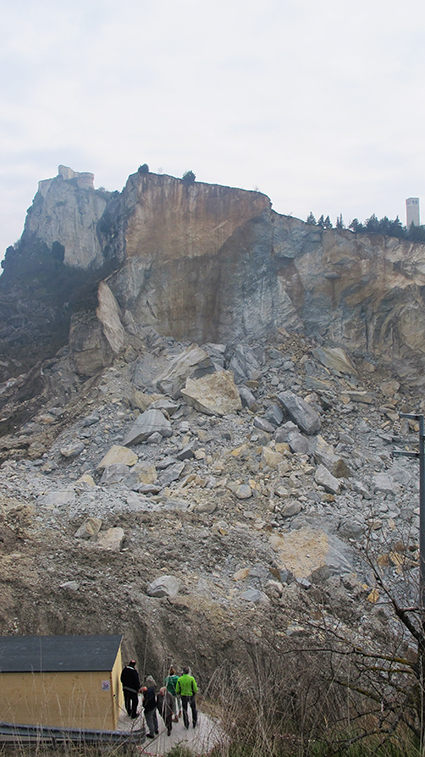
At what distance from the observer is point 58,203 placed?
30.6 meters

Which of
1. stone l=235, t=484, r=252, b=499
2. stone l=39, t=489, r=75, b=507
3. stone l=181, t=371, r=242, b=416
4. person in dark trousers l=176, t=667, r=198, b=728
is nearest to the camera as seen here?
person in dark trousers l=176, t=667, r=198, b=728

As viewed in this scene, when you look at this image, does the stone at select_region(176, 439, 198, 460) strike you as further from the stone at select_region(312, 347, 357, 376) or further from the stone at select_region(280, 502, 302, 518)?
the stone at select_region(312, 347, 357, 376)

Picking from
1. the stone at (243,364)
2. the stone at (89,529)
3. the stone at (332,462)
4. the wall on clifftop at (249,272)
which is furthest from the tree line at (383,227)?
the stone at (89,529)

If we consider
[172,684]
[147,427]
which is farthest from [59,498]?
[172,684]

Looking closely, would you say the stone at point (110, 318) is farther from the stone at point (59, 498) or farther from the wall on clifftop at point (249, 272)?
the stone at point (59, 498)

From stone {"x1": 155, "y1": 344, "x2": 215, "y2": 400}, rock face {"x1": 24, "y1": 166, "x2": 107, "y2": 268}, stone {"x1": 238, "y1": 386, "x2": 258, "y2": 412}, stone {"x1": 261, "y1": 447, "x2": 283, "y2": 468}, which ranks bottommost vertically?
stone {"x1": 261, "y1": 447, "x2": 283, "y2": 468}

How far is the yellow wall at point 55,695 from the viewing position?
4551 millimetres

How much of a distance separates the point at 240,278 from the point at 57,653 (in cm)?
1539

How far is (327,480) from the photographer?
35.1 ft

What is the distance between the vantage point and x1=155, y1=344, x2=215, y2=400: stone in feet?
48.2

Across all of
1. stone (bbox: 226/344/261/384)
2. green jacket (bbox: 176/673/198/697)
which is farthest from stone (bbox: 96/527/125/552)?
stone (bbox: 226/344/261/384)

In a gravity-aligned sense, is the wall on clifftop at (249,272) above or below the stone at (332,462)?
above

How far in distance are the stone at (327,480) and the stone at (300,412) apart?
74.2 inches

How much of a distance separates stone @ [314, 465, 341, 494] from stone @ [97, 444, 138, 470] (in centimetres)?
476
